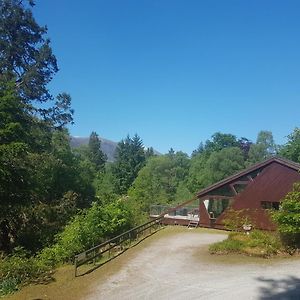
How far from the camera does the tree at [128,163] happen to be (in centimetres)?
6950

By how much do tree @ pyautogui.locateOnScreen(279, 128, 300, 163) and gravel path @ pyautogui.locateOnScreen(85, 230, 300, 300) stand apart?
45.5 m

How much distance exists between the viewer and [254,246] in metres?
19.0

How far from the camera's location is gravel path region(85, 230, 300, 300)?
13234 mm

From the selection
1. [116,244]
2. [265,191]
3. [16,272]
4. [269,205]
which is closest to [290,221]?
[269,205]

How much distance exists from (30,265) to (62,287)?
10.3ft

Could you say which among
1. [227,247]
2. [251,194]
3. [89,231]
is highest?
[251,194]

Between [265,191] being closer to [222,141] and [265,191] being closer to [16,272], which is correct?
[16,272]

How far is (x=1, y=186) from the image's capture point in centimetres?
2059

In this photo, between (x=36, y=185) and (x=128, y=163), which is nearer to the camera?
(x=36, y=185)

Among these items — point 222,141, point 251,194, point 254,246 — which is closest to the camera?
point 254,246

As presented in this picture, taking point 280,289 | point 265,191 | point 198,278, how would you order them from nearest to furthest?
point 280,289 → point 198,278 → point 265,191

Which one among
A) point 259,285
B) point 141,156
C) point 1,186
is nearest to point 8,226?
point 1,186

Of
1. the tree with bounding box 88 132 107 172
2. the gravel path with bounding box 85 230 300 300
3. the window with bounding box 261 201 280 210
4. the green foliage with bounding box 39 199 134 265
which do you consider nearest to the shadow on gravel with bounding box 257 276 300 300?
the gravel path with bounding box 85 230 300 300

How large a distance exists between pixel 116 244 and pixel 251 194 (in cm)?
1173
